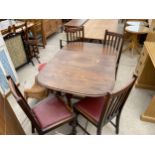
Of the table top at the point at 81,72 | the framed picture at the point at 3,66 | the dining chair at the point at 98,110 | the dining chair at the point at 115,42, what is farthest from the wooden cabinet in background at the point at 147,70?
the framed picture at the point at 3,66

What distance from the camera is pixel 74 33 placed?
2.77 m

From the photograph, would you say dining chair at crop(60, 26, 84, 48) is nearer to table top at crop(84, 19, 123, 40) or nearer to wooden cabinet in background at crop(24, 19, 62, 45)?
table top at crop(84, 19, 123, 40)

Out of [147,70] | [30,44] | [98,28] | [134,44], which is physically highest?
[98,28]

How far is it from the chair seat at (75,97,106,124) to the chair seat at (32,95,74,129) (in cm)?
14

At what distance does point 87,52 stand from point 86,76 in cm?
67

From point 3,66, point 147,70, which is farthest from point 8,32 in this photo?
point 147,70

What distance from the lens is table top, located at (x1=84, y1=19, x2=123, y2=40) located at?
3299mm

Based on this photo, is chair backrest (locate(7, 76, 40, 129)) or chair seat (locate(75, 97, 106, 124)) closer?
chair backrest (locate(7, 76, 40, 129))

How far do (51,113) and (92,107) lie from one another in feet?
1.55

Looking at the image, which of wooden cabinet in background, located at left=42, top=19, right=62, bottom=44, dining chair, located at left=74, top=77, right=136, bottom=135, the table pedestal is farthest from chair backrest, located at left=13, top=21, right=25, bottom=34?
the table pedestal

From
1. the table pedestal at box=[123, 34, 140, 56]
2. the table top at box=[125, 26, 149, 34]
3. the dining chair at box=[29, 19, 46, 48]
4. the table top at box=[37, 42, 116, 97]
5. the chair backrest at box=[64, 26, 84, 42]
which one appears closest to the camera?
the table top at box=[37, 42, 116, 97]

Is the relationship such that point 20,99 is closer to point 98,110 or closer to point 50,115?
point 50,115
